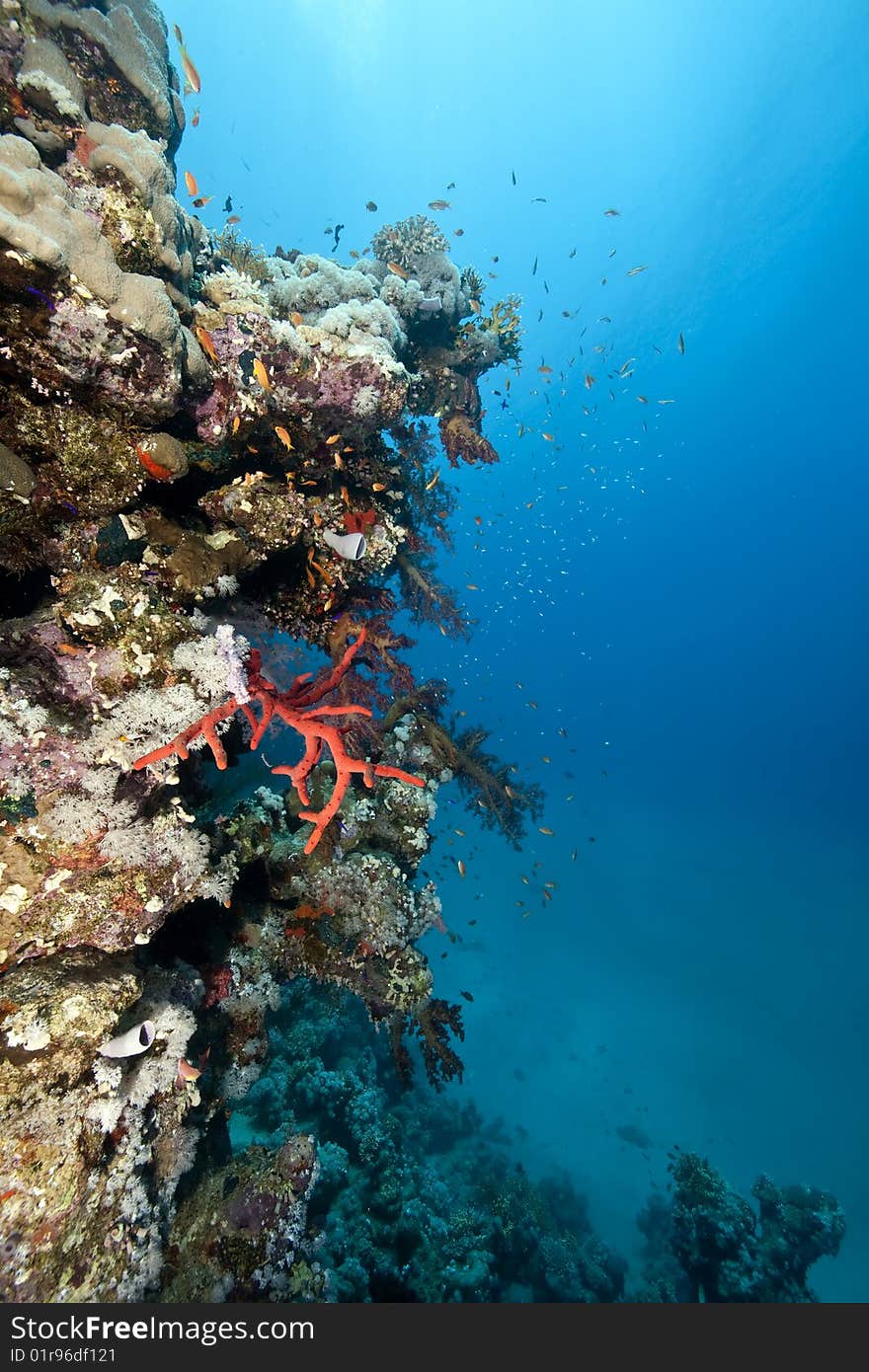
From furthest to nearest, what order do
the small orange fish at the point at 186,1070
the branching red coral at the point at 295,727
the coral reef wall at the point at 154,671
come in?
the small orange fish at the point at 186,1070 < the branching red coral at the point at 295,727 < the coral reef wall at the point at 154,671

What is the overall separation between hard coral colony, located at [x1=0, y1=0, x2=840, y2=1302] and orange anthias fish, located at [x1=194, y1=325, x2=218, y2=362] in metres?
0.04

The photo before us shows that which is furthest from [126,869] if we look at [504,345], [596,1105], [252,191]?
[252,191]

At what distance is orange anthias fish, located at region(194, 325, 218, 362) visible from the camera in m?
4.67

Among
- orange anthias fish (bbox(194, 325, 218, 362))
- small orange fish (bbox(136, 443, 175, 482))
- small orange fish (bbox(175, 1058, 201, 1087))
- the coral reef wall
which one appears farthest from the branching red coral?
orange anthias fish (bbox(194, 325, 218, 362))

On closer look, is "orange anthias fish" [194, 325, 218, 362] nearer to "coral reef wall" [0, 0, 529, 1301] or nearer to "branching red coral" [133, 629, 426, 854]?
"coral reef wall" [0, 0, 529, 1301]

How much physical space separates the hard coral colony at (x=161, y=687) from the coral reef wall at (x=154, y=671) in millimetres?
21

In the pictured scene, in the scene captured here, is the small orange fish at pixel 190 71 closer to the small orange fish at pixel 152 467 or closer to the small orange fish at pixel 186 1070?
the small orange fish at pixel 152 467

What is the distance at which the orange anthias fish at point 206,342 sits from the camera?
4.67 metres

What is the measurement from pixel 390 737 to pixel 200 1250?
5.38m

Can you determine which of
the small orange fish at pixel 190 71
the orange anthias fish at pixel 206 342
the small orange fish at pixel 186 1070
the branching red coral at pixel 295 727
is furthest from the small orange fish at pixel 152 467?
the small orange fish at pixel 190 71

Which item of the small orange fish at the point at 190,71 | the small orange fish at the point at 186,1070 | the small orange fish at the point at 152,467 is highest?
the small orange fish at the point at 190,71

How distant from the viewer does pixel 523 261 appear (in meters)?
73.2

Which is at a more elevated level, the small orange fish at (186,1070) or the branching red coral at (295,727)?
the branching red coral at (295,727)

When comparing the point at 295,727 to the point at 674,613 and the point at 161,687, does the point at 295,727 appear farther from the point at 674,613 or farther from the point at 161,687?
the point at 674,613
